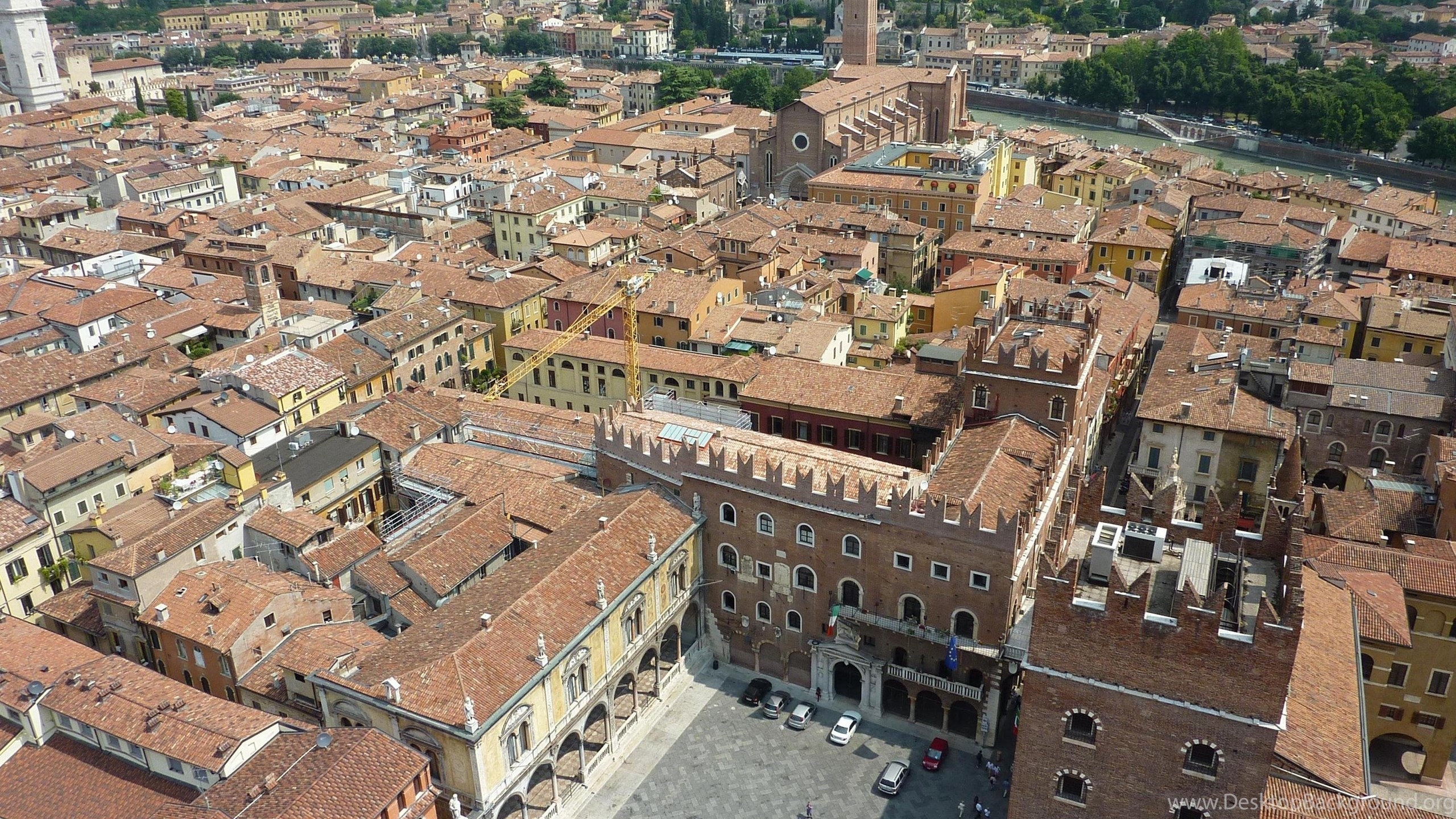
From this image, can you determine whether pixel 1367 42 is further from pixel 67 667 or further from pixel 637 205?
pixel 67 667

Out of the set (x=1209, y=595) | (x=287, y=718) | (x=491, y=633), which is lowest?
(x=287, y=718)

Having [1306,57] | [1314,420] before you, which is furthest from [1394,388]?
[1306,57]

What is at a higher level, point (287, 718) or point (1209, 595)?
point (1209, 595)

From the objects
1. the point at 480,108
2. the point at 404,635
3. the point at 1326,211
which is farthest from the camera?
the point at 480,108

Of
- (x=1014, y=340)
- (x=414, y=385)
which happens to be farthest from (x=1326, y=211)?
(x=414, y=385)

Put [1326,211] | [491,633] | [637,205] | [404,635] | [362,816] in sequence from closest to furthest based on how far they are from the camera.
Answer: [362,816] → [491,633] → [404,635] → [1326,211] → [637,205]
